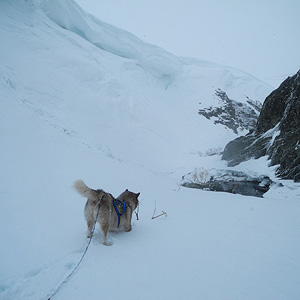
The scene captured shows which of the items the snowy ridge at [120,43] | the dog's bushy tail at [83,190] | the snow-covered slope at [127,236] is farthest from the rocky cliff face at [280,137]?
the snowy ridge at [120,43]

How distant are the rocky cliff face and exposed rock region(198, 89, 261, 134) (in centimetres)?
1357

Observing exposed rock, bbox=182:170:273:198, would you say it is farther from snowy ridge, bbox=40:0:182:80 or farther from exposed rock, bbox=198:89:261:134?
snowy ridge, bbox=40:0:182:80

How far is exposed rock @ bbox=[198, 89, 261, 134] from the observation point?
25.5m

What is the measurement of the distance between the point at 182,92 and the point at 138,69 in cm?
777

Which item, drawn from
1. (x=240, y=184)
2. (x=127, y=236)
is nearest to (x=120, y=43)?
(x=240, y=184)

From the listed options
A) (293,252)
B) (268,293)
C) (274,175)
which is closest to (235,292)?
(268,293)

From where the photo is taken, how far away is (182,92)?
2853 centimetres

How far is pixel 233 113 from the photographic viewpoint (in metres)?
27.8

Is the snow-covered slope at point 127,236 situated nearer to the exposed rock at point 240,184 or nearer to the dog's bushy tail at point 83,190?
the dog's bushy tail at point 83,190

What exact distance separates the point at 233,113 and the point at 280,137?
21364 millimetres

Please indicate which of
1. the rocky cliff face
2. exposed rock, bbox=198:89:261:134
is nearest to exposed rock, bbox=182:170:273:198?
the rocky cliff face

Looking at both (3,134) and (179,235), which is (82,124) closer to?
(3,134)

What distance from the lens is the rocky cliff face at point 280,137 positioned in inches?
260

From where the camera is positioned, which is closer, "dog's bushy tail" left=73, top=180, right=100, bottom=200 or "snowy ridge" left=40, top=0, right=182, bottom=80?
"dog's bushy tail" left=73, top=180, right=100, bottom=200
